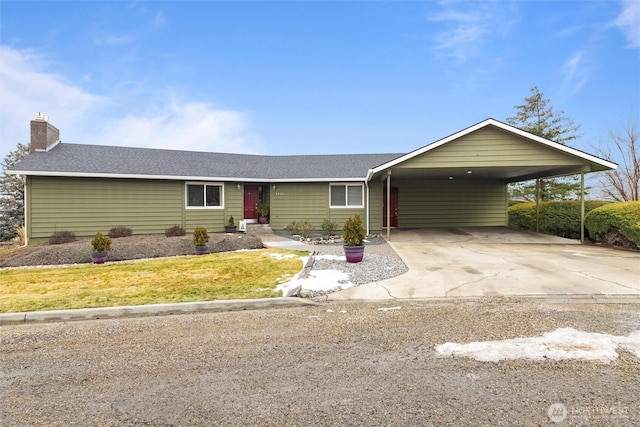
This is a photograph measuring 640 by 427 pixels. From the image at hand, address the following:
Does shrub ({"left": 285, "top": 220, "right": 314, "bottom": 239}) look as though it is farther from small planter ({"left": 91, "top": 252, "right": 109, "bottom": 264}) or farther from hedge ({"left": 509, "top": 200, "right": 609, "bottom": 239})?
hedge ({"left": 509, "top": 200, "right": 609, "bottom": 239})

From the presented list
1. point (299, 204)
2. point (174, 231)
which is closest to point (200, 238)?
point (174, 231)

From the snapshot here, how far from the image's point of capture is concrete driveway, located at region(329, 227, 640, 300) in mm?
6336

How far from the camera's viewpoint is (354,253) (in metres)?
8.89

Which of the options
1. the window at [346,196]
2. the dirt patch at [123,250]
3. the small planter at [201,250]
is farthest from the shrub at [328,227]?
the small planter at [201,250]

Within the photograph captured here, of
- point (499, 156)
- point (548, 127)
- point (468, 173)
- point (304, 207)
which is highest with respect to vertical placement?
point (548, 127)

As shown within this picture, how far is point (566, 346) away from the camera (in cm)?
375

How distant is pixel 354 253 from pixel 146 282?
4992 mm

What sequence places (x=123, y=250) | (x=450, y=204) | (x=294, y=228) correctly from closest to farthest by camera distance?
(x=123, y=250) < (x=294, y=228) < (x=450, y=204)

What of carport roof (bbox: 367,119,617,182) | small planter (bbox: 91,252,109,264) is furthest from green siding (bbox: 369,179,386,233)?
small planter (bbox: 91,252,109,264)

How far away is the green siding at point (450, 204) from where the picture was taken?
18.3m

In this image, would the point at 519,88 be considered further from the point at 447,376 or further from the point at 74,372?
the point at 74,372

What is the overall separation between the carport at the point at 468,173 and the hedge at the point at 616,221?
4.94ft

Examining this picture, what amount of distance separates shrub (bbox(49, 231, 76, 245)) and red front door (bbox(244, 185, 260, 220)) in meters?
7.47

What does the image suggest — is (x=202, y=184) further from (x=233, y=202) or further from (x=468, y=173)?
(x=468, y=173)
